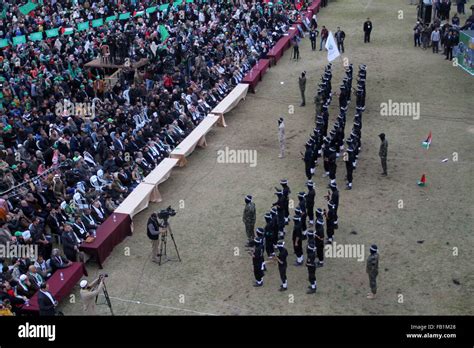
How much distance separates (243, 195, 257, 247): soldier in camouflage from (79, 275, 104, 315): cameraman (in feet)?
14.4

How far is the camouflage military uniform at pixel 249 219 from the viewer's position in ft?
56.4

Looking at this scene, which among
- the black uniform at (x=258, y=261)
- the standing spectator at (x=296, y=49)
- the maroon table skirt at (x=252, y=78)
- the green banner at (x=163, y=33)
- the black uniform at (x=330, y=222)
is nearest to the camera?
the black uniform at (x=258, y=261)

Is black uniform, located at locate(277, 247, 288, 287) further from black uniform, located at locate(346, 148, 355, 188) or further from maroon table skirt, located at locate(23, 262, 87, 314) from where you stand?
black uniform, located at locate(346, 148, 355, 188)

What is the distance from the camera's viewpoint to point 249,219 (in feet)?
56.9

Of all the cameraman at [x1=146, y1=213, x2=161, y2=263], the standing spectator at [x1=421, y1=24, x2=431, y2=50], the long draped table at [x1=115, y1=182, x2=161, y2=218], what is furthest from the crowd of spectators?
the standing spectator at [x1=421, y1=24, x2=431, y2=50]

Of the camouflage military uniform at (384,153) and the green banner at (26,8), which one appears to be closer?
the camouflage military uniform at (384,153)

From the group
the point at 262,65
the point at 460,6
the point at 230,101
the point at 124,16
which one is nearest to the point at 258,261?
the point at 230,101

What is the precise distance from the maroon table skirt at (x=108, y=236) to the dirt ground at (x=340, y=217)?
0.75 feet

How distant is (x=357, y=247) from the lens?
17.2 meters

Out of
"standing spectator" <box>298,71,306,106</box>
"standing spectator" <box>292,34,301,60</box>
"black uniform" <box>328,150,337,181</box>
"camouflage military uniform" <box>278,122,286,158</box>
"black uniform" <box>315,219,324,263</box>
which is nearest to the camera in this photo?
"black uniform" <box>315,219,324,263</box>

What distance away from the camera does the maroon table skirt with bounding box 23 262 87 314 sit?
14.8 meters

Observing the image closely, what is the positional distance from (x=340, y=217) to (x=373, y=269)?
4.02 meters

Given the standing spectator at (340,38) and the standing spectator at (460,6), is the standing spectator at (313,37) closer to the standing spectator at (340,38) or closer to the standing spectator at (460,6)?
the standing spectator at (340,38)

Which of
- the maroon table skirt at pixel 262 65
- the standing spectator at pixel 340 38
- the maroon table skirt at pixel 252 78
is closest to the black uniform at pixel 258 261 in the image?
the maroon table skirt at pixel 252 78
